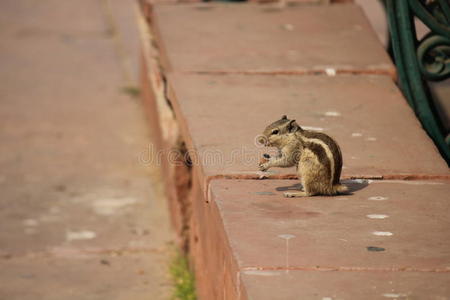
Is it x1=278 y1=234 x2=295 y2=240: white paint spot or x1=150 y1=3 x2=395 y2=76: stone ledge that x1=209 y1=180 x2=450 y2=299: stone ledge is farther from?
x1=150 y1=3 x2=395 y2=76: stone ledge

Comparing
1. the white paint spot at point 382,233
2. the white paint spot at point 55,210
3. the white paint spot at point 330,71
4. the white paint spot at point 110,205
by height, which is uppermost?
the white paint spot at point 382,233

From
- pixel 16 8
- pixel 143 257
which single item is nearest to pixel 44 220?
pixel 143 257

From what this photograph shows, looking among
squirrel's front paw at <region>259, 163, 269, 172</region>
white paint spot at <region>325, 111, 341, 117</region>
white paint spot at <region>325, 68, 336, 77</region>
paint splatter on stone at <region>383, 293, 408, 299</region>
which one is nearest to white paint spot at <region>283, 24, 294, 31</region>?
white paint spot at <region>325, 68, 336, 77</region>

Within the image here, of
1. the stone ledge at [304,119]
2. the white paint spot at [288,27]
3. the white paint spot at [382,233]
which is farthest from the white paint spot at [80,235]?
the white paint spot at [382,233]

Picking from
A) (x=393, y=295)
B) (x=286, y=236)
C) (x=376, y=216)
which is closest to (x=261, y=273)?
(x=286, y=236)

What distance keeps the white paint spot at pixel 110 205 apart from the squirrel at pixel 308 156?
2282mm

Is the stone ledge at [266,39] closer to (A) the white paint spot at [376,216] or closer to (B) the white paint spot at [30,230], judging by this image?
(B) the white paint spot at [30,230]

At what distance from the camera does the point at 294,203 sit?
4180mm

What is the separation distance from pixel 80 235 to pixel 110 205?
21.1 inches

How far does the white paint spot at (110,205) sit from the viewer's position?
6.30 meters

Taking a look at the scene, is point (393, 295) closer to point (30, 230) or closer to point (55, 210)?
point (30, 230)

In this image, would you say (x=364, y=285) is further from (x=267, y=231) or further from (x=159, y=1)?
(x=159, y=1)

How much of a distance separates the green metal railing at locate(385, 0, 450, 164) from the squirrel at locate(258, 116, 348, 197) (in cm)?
116

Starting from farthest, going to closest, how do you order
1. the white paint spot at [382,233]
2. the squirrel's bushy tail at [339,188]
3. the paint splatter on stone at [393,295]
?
the squirrel's bushy tail at [339,188] → the white paint spot at [382,233] → the paint splatter on stone at [393,295]
